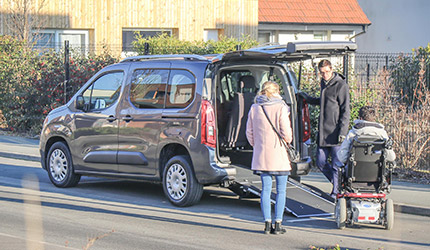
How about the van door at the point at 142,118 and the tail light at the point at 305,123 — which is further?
the tail light at the point at 305,123

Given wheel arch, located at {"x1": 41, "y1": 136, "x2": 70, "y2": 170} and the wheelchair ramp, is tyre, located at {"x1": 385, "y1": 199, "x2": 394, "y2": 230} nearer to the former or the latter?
the wheelchair ramp

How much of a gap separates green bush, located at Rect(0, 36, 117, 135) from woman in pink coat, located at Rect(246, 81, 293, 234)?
38.2ft

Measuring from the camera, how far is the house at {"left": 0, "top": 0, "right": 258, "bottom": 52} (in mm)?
27625

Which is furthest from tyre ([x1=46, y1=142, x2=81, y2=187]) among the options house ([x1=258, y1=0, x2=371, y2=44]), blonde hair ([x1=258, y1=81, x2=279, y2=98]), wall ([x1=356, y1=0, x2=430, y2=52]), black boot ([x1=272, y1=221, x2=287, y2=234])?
wall ([x1=356, y1=0, x2=430, y2=52])

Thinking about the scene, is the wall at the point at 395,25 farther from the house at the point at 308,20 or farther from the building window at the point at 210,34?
the building window at the point at 210,34

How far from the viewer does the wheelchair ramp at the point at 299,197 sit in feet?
32.4

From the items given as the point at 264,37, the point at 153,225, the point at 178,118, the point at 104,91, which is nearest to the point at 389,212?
the point at 153,225

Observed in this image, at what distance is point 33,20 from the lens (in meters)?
25.6

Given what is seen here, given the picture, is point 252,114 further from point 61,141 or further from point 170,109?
point 61,141

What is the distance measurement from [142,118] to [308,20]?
25.0 metres

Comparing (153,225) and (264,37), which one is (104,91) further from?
(264,37)

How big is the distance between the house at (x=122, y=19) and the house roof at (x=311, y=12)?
213 cm

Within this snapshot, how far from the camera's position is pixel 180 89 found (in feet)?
34.4

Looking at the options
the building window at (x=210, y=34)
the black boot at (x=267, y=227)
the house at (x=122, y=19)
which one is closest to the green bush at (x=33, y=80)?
the house at (x=122, y=19)
